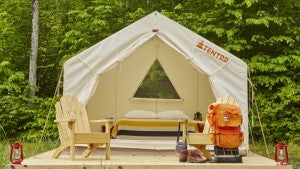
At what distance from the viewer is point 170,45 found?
8.02 metres

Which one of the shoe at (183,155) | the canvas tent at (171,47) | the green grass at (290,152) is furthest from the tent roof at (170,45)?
the shoe at (183,155)


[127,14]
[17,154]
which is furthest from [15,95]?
[17,154]

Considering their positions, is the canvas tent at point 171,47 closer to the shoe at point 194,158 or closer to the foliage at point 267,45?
the shoe at point 194,158

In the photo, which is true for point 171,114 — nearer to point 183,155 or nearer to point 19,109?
point 183,155

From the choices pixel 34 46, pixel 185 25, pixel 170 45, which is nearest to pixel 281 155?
pixel 170 45

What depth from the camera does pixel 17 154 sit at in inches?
232

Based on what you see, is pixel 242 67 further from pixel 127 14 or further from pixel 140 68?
pixel 127 14

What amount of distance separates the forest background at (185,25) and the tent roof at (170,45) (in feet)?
6.42

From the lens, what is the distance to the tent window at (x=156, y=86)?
9.92 metres

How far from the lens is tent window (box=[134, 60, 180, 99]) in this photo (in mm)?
9922

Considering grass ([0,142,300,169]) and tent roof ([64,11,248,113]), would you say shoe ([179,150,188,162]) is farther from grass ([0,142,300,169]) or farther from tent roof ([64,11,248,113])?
grass ([0,142,300,169])

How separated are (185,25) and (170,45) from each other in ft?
15.4

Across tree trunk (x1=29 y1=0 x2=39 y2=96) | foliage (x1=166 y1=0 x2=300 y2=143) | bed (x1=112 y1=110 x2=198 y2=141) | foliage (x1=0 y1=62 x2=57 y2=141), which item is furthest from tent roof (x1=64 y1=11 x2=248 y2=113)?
tree trunk (x1=29 y1=0 x2=39 y2=96)

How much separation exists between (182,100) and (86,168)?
181 inches
